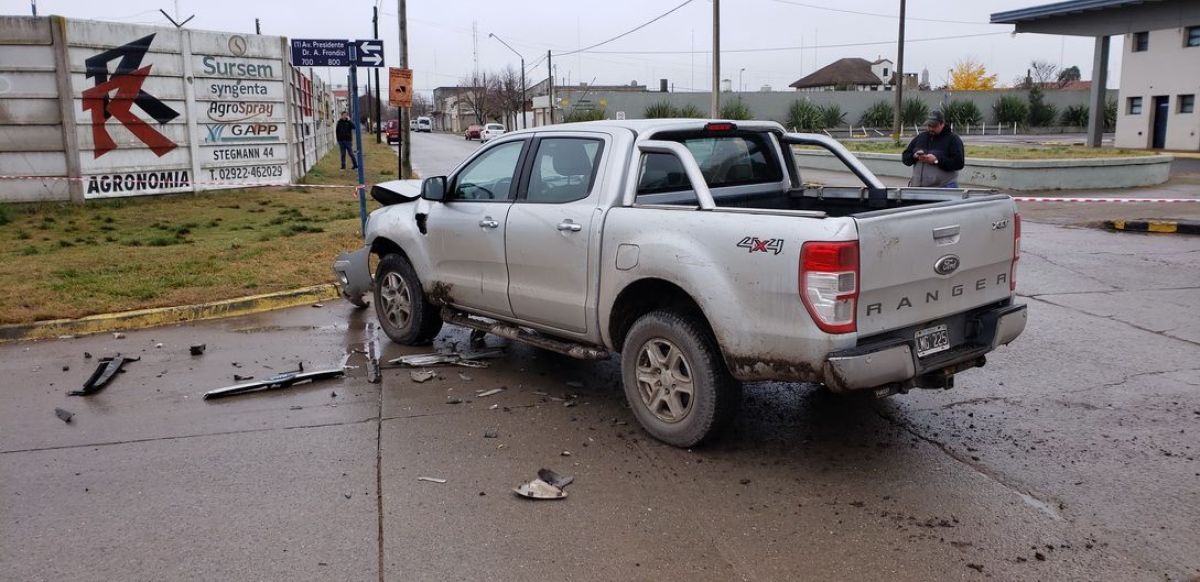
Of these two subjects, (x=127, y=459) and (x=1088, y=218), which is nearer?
(x=127, y=459)

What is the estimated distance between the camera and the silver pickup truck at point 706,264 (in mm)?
4418

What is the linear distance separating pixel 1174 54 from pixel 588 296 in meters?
38.4

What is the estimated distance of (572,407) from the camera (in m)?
5.93

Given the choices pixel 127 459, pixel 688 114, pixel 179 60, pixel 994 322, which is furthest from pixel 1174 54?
pixel 127 459

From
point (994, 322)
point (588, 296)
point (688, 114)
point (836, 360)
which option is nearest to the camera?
point (836, 360)

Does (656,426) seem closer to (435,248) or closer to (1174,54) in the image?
(435,248)

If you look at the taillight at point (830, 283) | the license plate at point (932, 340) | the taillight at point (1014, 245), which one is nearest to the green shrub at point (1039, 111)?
the taillight at point (1014, 245)

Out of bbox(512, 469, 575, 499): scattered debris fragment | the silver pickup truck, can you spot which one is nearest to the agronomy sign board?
the silver pickup truck

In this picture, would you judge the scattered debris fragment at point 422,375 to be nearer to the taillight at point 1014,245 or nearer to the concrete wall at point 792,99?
the taillight at point 1014,245

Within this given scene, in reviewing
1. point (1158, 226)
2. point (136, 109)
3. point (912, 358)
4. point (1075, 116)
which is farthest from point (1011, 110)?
point (912, 358)

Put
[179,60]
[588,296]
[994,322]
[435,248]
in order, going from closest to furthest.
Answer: [994,322] → [588,296] → [435,248] → [179,60]

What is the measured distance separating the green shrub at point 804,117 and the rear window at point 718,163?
164ft

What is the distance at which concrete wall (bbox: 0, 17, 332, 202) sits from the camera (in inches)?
621

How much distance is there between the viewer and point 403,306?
7.49m
